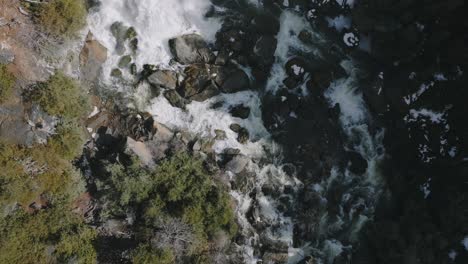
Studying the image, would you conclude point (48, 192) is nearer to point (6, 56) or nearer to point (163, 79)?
point (6, 56)

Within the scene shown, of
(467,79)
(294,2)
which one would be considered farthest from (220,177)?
(467,79)

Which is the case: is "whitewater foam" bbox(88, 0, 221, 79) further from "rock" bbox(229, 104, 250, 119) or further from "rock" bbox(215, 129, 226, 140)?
"rock" bbox(215, 129, 226, 140)

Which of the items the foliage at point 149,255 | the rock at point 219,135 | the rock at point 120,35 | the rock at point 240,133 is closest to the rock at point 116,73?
the rock at point 120,35

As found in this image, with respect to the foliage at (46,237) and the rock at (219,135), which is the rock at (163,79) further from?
the foliage at (46,237)

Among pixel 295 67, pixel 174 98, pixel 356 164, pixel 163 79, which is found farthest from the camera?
pixel 356 164

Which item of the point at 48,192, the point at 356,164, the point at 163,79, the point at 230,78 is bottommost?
the point at 48,192

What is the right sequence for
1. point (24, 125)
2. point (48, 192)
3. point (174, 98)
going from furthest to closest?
1. point (174, 98)
2. point (48, 192)
3. point (24, 125)

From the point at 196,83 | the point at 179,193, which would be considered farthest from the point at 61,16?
the point at 179,193

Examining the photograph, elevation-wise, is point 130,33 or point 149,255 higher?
point 130,33
